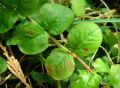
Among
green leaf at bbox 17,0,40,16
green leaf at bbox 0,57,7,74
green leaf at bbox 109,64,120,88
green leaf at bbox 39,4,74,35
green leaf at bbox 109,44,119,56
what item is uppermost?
green leaf at bbox 17,0,40,16

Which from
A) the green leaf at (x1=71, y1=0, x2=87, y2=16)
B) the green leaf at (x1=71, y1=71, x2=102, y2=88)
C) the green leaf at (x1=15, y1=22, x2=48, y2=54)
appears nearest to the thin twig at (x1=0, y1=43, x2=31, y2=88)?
the green leaf at (x1=15, y1=22, x2=48, y2=54)

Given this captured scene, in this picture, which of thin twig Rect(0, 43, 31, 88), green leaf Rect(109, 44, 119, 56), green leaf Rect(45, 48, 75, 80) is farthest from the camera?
green leaf Rect(109, 44, 119, 56)

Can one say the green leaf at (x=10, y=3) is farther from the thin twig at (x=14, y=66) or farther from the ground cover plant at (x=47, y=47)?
the thin twig at (x=14, y=66)

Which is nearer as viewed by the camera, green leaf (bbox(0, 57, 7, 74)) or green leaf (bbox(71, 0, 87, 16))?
green leaf (bbox(0, 57, 7, 74))

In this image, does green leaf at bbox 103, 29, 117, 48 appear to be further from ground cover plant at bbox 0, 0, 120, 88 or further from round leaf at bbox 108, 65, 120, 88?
round leaf at bbox 108, 65, 120, 88

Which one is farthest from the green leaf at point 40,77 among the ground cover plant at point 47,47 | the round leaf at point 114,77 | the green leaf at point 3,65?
the round leaf at point 114,77

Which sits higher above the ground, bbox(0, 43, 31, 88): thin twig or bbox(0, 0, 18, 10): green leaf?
bbox(0, 0, 18, 10): green leaf

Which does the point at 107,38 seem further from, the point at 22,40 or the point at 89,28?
the point at 22,40

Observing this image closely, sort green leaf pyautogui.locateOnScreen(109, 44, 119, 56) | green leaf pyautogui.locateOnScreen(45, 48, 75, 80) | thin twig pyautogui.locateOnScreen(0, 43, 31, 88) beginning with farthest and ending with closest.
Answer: green leaf pyautogui.locateOnScreen(109, 44, 119, 56) → thin twig pyautogui.locateOnScreen(0, 43, 31, 88) → green leaf pyautogui.locateOnScreen(45, 48, 75, 80)
